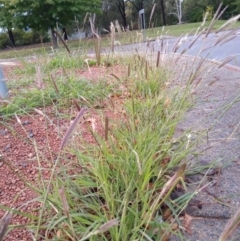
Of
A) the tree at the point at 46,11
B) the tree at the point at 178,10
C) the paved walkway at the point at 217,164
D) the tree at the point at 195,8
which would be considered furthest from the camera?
the tree at the point at 195,8

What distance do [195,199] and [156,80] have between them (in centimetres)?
172

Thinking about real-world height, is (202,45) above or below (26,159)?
above

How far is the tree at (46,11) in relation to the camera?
16.3 metres

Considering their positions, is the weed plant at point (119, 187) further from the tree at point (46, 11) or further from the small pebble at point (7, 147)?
the tree at point (46, 11)

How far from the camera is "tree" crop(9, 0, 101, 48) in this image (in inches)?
643

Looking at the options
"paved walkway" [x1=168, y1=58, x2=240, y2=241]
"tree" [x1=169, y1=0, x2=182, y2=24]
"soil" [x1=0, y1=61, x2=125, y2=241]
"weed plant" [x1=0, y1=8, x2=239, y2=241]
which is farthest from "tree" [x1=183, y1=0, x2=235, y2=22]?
"weed plant" [x1=0, y1=8, x2=239, y2=241]

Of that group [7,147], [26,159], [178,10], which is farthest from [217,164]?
[178,10]

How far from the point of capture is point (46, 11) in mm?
17344

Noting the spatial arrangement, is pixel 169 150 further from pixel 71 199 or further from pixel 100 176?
pixel 71 199

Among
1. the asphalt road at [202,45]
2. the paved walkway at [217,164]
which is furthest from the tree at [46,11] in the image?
the paved walkway at [217,164]

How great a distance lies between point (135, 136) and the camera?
5.48 feet

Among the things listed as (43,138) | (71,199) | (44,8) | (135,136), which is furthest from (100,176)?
(44,8)

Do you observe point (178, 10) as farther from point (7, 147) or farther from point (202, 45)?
point (7, 147)

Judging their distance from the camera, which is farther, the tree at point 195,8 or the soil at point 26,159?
the tree at point 195,8
